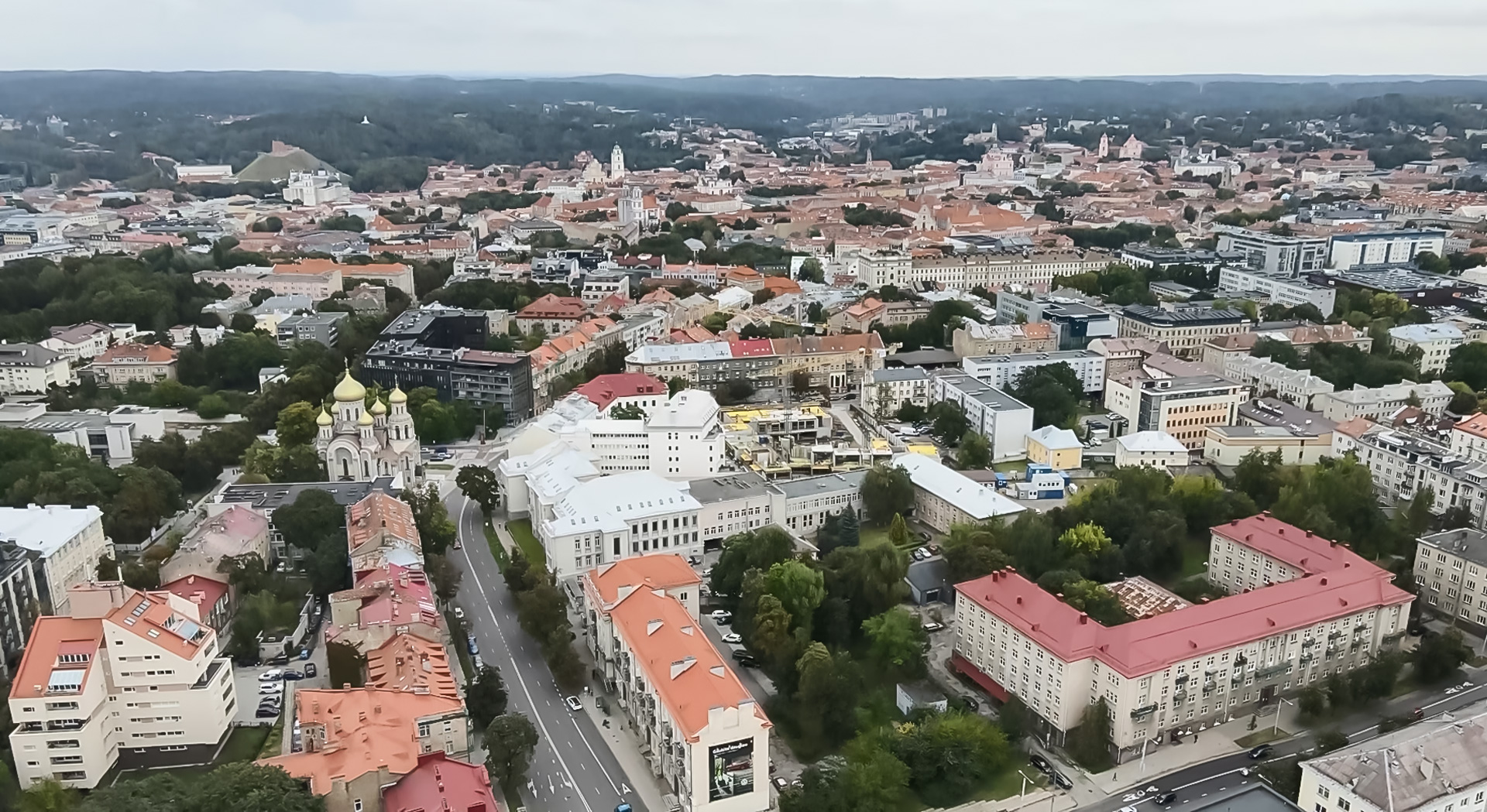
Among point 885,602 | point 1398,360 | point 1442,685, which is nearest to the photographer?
point 1442,685

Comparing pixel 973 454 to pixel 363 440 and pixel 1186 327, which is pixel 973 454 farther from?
pixel 363 440

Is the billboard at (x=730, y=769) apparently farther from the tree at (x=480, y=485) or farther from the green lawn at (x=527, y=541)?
the tree at (x=480, y=485)

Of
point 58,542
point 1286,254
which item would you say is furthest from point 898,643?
point 1286,254

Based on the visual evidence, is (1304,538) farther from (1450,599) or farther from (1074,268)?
(1074,268)

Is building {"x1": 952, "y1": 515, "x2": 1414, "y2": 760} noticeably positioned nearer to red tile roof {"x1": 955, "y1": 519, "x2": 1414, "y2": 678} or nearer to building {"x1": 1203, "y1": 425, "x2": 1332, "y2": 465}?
red tile roof {"x1": 955, "y1": 519, "x2": 1414, "y2": 678}

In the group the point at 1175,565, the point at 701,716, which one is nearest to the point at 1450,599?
the point at 1175,565

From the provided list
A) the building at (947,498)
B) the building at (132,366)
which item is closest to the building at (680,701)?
the building at (947,498)
